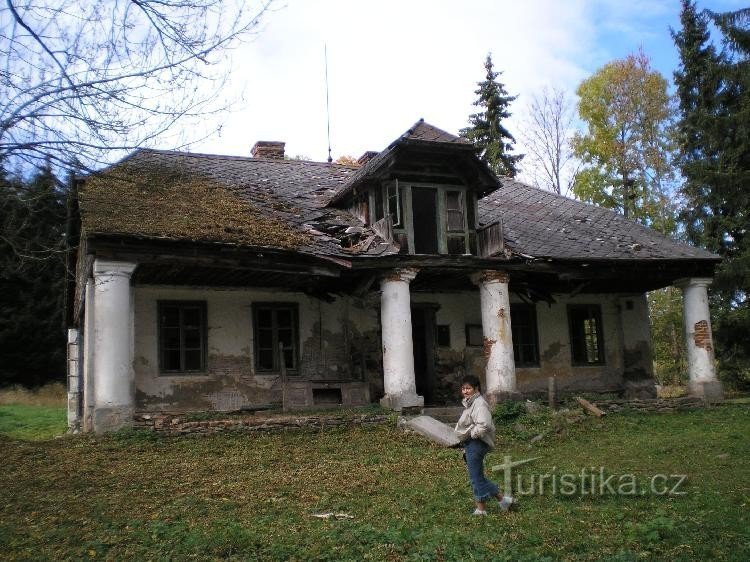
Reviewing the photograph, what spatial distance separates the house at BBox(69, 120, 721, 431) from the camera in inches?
510

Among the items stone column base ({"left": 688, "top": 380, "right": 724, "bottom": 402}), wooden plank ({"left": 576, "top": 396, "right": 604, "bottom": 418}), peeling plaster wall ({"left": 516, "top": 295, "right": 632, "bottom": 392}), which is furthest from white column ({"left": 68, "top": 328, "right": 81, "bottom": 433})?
stone column base ({"left": 688, "top": 380, "right": 724, "bottom": 402})

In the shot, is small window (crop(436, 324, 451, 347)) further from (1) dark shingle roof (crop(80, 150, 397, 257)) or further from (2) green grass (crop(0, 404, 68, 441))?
(2) green grass (crop(0, 404, 68, 441))

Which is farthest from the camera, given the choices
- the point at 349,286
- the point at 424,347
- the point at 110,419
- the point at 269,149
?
the point at 269,149

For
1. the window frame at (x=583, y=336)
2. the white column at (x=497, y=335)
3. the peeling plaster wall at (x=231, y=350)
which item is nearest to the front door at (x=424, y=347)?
the peeling plaster wall at (x=231, y=350)

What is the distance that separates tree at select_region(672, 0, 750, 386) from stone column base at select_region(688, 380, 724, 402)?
17.6 ft

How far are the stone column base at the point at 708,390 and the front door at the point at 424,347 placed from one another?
579 cm

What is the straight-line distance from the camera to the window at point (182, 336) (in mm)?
14648

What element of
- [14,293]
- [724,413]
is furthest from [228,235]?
[14,293]

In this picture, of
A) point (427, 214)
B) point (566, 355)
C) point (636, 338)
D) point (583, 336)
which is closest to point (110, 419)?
point (427, 214)

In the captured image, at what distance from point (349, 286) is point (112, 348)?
5391mm

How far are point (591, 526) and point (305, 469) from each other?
424 cm

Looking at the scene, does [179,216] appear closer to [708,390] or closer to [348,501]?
[348,501]

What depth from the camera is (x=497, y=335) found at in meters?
15.0

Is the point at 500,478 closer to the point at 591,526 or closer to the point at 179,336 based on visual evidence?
the point at 591,526
